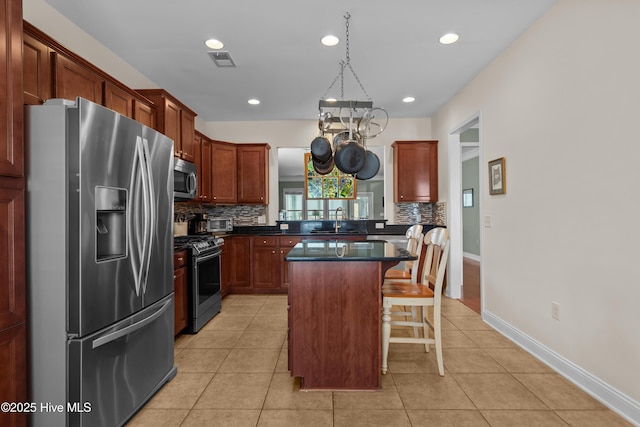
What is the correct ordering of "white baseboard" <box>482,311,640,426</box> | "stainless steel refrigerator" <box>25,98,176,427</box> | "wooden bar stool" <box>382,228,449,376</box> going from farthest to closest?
"wooden bar stool" <box>382,228,449,376</box> < "white baseboard" <box>482,311,640,426</box> < "stainless steel refrigerator" <box>25,98,176,427</box>

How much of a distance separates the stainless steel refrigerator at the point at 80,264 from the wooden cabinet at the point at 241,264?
2.92 metres

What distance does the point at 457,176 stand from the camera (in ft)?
14.7

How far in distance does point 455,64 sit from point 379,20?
123cm

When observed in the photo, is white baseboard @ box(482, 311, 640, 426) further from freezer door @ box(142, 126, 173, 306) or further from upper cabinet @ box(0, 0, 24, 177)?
upper cabinet @ box(0, 0, 24, 177)

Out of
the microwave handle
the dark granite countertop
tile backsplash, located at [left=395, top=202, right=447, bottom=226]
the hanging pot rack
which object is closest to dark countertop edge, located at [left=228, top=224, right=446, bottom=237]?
the dark granite countertop

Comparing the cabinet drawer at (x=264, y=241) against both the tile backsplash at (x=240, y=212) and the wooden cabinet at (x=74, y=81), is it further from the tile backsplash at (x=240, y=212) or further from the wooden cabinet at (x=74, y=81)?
the wooden cabinet at (x=74, y=81)

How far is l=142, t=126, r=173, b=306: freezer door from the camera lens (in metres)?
2.01

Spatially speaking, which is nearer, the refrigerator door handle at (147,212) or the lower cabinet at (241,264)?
the refrigerator door handle at (147,212)

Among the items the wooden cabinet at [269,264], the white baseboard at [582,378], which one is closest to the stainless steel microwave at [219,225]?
the wooden cabinet at [269,264]

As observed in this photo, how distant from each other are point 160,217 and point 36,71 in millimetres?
1132

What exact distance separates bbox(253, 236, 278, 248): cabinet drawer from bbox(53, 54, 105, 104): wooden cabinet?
271 cm

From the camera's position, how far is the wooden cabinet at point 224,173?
15.6ft

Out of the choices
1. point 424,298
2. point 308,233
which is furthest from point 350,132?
point 308,233

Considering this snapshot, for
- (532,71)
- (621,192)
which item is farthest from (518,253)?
(532,71)
